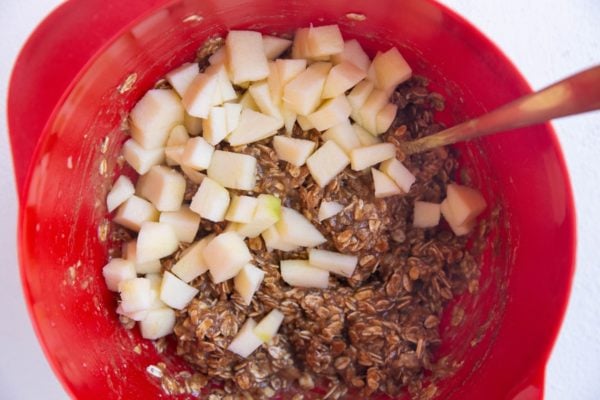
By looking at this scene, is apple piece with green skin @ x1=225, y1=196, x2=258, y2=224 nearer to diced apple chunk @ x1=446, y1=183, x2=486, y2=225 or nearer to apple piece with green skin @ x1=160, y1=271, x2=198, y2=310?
apple piece with green skin @ x1=160, y1=271, x2=198, y2=310

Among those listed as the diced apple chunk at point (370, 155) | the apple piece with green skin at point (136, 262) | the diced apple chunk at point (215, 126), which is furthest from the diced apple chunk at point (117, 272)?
the diced apple chunk at point (370, 155)

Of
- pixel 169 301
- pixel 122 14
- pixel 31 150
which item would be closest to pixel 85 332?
pixel 169 301

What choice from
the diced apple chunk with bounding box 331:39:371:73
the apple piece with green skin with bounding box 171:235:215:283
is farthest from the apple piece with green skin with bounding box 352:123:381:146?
the apple piece with green skin with bounding box 171:235:215:283

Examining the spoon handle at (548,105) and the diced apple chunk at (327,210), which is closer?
the spoon handle at (548,105)

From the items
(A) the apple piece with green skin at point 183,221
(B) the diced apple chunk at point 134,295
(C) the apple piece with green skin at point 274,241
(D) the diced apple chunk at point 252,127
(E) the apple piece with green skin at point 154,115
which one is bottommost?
(B) the diced apple chunk at point 134,295

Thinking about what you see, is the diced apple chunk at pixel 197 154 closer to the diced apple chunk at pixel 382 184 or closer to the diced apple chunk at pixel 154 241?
the diced apple chunk at pixel 154 241

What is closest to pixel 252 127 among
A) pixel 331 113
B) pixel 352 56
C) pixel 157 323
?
pixel 331 113
